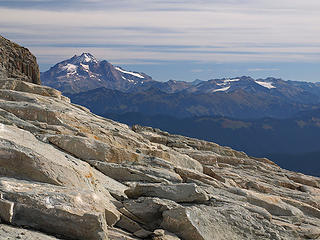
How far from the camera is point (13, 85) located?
127 feet

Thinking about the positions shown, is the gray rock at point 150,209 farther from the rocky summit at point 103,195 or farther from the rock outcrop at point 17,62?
the rock outcrop at point 17,62

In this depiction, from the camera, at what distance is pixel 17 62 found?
5728 cm

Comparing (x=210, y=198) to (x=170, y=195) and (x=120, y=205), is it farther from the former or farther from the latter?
(x=120, y=205)

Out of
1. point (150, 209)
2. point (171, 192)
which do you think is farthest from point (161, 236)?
point (171, 192)

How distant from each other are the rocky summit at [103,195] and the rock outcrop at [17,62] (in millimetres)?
→ 22432

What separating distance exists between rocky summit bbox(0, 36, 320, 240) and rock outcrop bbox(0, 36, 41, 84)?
22432 mm

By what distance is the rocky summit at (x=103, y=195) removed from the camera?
13.7 meters

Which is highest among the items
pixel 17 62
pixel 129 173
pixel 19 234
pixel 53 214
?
pixel 17 62

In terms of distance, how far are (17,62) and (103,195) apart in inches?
1758

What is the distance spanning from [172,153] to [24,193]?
21754 mm

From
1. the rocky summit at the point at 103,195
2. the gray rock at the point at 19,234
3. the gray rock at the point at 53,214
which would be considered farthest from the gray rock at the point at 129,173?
the gray rock at the point at 19,234

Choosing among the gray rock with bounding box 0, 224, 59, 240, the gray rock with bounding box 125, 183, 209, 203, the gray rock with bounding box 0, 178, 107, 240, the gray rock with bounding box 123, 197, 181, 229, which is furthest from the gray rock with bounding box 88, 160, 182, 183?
the gray rock with bounding box 0, 224, 59, 240

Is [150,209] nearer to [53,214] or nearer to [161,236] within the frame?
[161,236]

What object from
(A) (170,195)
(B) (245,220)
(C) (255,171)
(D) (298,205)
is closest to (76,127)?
(A) (170,195)
